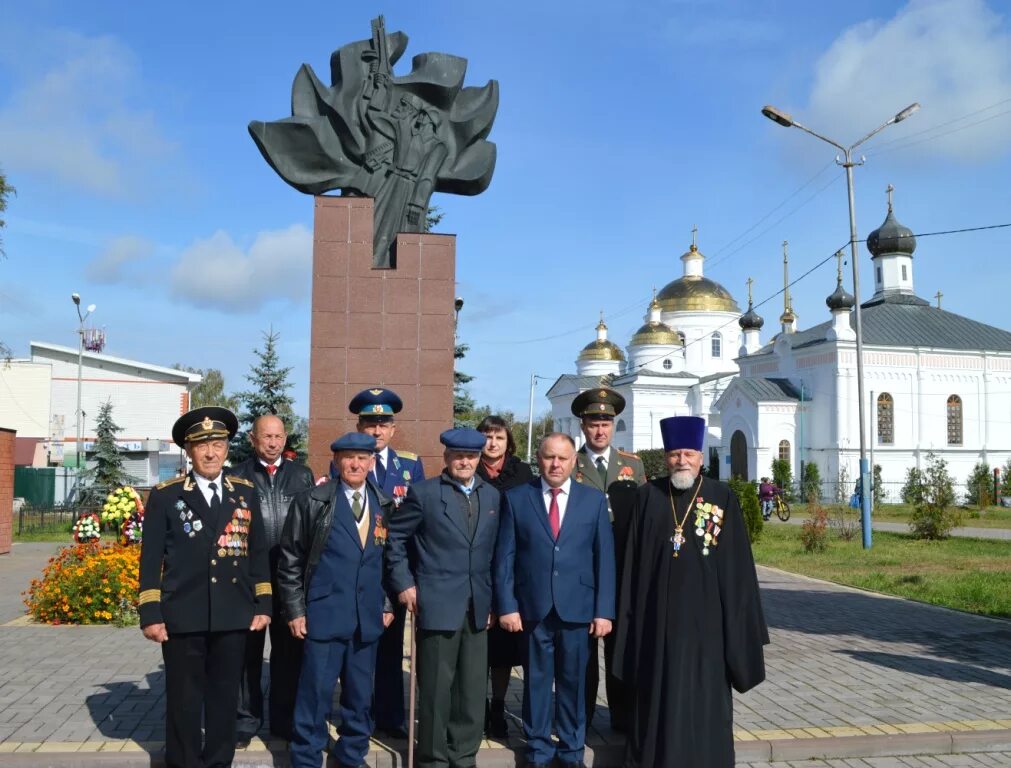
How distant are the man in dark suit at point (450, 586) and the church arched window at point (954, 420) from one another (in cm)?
4243

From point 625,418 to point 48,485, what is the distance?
34.8 m

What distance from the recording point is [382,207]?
9.00 meters

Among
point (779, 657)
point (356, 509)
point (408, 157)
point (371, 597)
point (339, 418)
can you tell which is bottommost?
point (779, 657)

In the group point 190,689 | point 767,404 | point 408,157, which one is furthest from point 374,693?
point 767,404

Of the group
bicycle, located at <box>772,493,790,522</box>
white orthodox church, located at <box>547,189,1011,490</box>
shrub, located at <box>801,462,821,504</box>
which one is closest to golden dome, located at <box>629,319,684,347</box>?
white orthodox church, located at <box>547,189,1011,490</box>

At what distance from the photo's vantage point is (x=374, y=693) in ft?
16.8

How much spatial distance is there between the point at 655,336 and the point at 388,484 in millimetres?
54024

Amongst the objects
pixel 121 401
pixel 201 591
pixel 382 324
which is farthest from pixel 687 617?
pixel 121 401

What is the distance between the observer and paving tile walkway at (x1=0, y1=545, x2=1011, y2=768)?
15.8 ft

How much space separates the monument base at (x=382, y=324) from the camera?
850cm

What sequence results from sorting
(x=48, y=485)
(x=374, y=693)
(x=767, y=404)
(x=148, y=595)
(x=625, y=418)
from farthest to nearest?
(x=625, y=418)
(x=767, y=404)
(x=48, y=485)
(x=374, y=693)
(x=148, y=595)

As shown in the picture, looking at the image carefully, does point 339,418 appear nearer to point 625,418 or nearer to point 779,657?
point 779,657

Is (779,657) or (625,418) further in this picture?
(625,418)

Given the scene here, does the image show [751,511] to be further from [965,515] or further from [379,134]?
[965,515]
